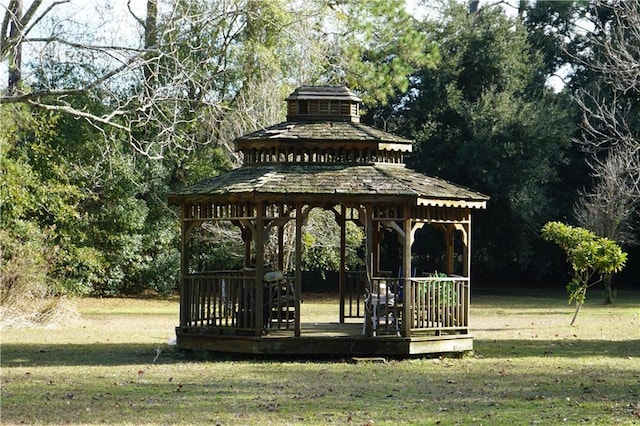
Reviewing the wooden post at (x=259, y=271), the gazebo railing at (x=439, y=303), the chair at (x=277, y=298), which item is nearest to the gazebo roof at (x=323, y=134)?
the wooden post at (x=259, y=271)

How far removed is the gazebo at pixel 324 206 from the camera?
55.8ft

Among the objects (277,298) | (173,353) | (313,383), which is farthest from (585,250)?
(313,383)

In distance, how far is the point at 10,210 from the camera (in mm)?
26062

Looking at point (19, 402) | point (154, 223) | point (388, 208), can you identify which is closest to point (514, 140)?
point (154, 223)

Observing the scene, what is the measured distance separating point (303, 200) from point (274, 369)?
2885mm

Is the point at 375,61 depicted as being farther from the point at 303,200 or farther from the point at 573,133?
the point at 303,200

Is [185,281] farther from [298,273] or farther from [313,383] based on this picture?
[313,383]

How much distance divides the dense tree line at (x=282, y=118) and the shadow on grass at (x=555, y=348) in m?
3.71

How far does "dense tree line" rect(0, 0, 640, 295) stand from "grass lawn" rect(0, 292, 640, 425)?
4.59m

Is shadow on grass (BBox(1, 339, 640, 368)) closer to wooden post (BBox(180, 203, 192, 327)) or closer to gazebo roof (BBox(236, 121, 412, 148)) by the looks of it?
wooden post (BBox(180, 203, 192, 327))

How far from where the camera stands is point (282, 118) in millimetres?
30953

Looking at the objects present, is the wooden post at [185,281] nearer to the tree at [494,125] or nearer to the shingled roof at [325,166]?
the shingled roof at [325,166]

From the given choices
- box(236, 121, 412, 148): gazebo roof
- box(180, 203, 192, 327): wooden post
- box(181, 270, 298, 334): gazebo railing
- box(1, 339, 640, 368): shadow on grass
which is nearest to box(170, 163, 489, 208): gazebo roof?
box(180, 203, 192, 327): wooden post

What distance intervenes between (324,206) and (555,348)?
5211mm
